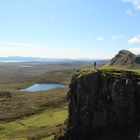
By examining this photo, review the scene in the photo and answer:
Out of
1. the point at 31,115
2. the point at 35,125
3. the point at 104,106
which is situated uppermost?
the point at 104,106

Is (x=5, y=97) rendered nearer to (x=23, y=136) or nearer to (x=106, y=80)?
(x=23, y=136)

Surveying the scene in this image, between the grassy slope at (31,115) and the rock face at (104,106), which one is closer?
the rock face at (104,106)

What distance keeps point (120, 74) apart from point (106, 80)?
11.3ft

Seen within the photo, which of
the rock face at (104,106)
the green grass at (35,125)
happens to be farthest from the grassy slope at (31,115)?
the rock face at (104,106)

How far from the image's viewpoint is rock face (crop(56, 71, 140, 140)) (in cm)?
7219

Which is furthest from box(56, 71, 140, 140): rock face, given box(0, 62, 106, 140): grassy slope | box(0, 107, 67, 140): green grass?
box(0, 107, 67, 140): green grass

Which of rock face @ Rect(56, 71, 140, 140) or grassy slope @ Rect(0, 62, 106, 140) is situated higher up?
rock face @ Rect(56, 71, 140, 140)

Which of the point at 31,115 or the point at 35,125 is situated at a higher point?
the point at 35,125

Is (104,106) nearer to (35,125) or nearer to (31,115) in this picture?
(35,125)

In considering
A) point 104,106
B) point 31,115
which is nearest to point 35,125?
point 31,115

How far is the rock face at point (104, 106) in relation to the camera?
7219cm

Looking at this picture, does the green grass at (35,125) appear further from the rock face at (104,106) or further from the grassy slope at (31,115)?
the rock face at (104,106)

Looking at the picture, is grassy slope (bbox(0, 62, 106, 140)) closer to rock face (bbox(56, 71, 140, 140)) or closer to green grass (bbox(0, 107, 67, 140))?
green grass (bbox(0, 107, 67, 140))

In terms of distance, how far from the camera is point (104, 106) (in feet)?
246
